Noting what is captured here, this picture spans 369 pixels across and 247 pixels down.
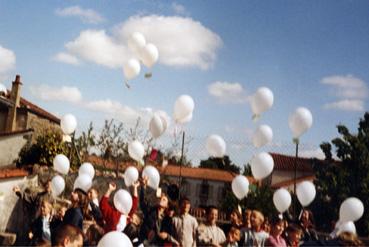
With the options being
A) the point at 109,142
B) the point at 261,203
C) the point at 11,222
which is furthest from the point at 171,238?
the point at 109,142

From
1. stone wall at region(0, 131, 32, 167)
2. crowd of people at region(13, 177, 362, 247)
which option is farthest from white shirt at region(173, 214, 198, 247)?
stone wall at region(0, 131, 32, 167)

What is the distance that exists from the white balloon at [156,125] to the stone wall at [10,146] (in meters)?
5.62

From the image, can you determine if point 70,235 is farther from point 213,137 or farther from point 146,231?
point 213,137

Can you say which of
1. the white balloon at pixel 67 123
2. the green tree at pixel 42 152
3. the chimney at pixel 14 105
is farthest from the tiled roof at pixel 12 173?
the chimney at pixel 14 105

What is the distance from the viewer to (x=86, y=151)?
11188 millimetres

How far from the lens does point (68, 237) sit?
287 cm

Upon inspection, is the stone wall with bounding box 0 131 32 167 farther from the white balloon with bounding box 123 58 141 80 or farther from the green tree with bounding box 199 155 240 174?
the white balloon with bounding box 123 58 141 80

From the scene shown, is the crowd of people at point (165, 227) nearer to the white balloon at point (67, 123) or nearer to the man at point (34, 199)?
the man at point (34, 199)

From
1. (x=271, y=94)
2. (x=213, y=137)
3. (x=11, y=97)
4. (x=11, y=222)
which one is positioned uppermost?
(x=11, y=97)

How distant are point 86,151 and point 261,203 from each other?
14.6ft

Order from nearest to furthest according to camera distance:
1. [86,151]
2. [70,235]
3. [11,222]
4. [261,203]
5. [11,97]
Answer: [70,235] → [11,222] → [261,203] → [86,151] → [11,97]

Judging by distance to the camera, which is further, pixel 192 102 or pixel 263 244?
pixel 192 102

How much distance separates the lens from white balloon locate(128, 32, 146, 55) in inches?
253

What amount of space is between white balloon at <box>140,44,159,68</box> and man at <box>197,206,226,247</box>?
2.49 meters
